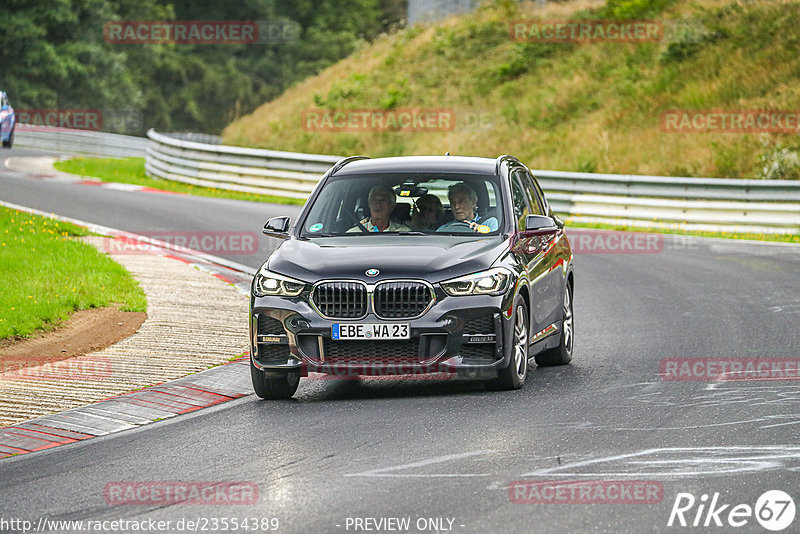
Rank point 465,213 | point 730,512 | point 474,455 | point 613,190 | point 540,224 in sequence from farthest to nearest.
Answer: point 613,190 < point 465,213 < point 540,224 < point 474,455 < point 730,512

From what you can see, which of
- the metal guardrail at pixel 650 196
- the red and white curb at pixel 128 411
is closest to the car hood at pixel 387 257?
the red and white curb at pixel 128 411

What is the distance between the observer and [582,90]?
36.8m

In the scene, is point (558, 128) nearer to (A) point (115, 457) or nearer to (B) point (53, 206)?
(B) point (53, 206)

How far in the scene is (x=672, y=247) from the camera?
21547 mm

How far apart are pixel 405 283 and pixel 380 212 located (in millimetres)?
1380

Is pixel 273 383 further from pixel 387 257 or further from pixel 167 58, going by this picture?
pixel 167 58

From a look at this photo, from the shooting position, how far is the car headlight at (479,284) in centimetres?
930

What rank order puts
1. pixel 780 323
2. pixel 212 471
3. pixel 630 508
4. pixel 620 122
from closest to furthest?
pixel 630 508, pixel 212 471, pixel 780 323, pixel 620 122

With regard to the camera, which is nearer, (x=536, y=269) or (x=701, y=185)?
(x=536, y=269)

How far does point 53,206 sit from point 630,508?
19615 millimetres

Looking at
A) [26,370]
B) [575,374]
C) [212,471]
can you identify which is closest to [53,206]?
[26,370]

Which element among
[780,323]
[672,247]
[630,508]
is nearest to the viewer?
[630,508]

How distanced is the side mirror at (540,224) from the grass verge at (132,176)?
1880cm

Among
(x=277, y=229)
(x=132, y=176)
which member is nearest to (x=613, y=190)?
(x=132, y=176)
